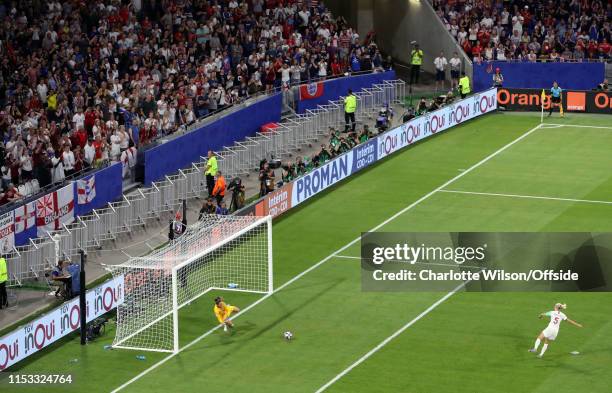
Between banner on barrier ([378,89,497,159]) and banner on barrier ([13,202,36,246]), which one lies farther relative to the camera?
banner on barrier ([378,89,497,159])

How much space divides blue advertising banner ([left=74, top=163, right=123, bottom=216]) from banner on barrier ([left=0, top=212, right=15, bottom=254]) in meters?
3.26

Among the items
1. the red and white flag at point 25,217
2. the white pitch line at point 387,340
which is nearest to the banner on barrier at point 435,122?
the white pitch line at point 387,340

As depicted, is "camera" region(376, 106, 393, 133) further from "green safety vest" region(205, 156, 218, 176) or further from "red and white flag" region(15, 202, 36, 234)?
"red and white flag" region(15, 202, 36, 234)

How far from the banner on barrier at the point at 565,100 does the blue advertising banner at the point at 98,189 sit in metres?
22.8

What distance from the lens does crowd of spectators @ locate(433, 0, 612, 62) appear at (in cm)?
6281

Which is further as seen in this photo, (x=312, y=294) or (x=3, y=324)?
(x=312, y=294)

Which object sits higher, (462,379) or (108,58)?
(108,58)

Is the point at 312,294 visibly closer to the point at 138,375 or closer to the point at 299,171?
the point at 138,375

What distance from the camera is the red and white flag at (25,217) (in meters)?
39.0

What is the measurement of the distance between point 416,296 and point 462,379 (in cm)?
636

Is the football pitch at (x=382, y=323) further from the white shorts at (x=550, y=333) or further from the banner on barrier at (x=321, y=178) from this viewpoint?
the white shorts at (x=550, y=333)

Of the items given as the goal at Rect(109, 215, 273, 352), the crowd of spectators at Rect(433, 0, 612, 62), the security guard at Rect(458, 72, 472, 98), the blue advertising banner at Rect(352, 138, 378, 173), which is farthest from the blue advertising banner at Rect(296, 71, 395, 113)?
the goal at Rect(109, 215, 273, 352)

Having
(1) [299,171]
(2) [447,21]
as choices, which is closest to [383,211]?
(1) [299,171]

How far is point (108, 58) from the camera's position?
50.9 m
